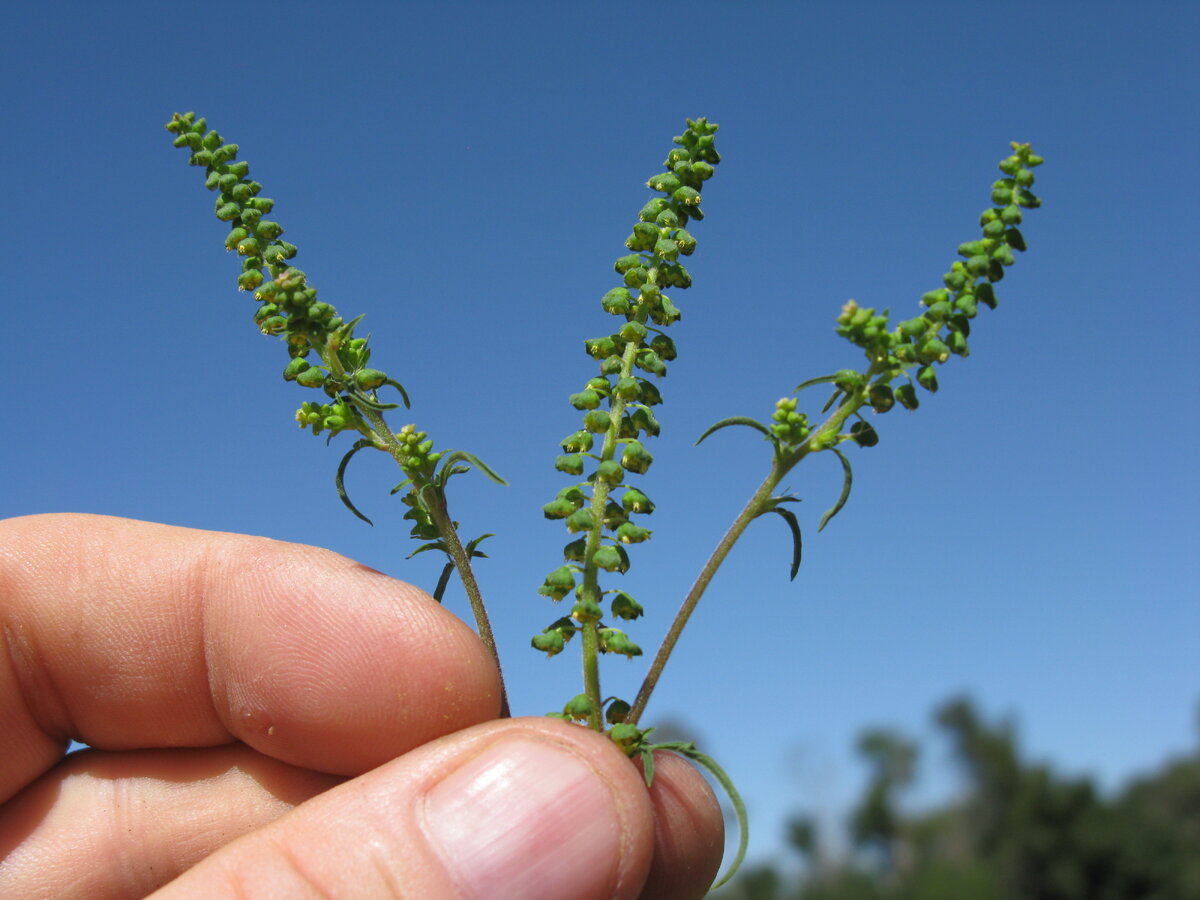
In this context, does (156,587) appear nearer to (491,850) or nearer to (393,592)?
(393,592)

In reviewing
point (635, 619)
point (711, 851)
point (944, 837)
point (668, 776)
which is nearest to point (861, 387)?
point (635, 619)

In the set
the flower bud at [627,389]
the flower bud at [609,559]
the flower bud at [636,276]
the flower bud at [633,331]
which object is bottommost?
the flower bud at [609,559]

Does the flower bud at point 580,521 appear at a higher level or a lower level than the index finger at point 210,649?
higher

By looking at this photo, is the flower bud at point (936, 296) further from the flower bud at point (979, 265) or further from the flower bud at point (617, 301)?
the flower bud at point (617, 301)

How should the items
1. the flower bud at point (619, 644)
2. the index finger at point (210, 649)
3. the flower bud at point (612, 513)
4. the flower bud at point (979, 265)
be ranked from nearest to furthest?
the flower bud at point (979, 265), the flower bud at point (619, 644), the flower bud at point (612, 513), the index finger at point (210, 649)

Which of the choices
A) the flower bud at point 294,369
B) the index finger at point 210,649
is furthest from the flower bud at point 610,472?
the index finger at point 210,649

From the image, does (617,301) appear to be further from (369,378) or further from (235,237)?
(235,237)
